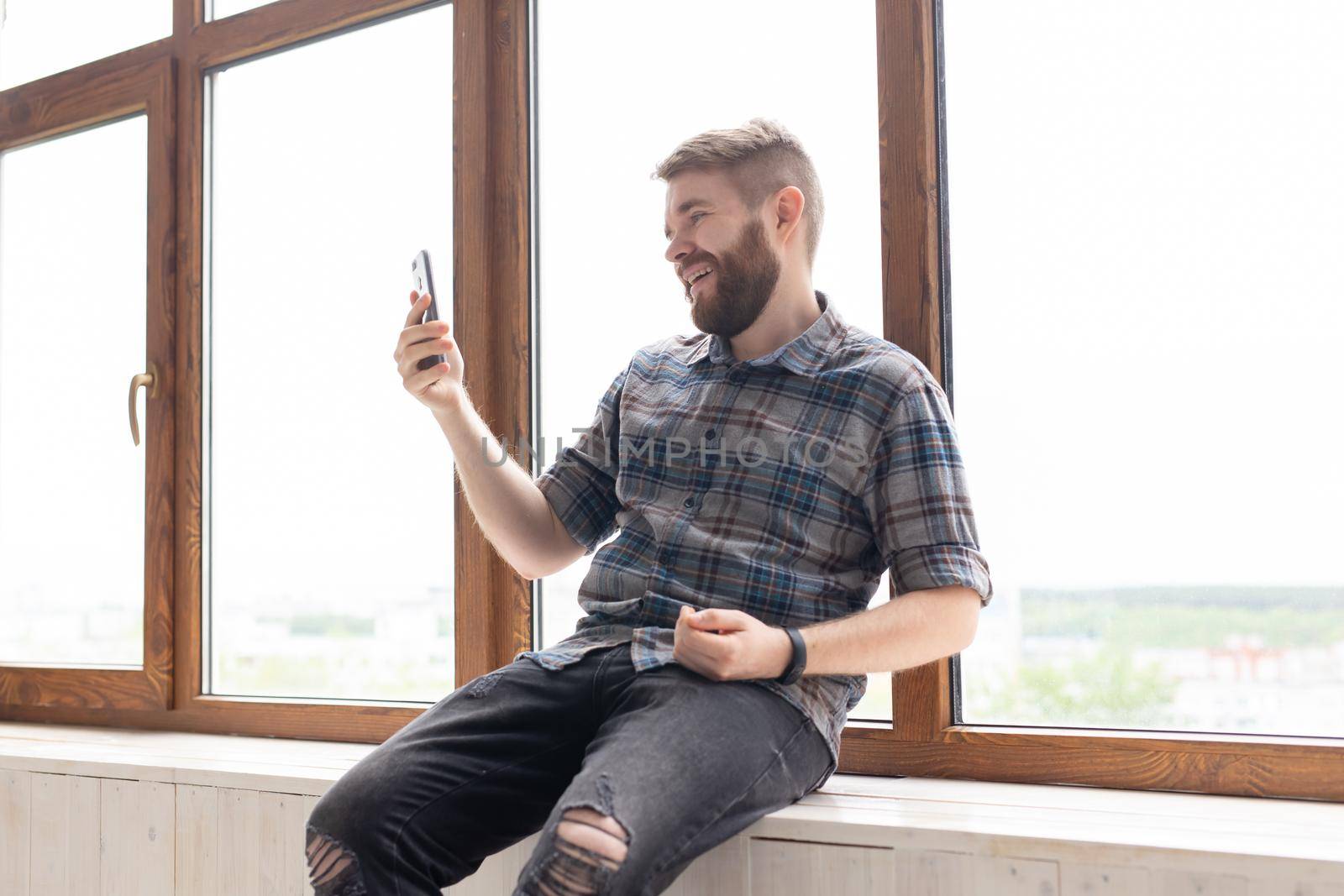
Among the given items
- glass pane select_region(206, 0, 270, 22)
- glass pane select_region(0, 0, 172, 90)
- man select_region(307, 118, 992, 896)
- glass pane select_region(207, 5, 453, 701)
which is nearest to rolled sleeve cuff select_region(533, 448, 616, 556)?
man select_region(307, 118, 992, 896)

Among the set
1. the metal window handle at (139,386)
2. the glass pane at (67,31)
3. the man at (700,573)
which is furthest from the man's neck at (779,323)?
the glass pane at (67,31)

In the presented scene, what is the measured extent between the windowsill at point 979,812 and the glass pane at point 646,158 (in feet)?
0.83

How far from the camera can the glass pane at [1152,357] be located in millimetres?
1429

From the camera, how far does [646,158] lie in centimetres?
191

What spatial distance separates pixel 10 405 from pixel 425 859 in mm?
1858

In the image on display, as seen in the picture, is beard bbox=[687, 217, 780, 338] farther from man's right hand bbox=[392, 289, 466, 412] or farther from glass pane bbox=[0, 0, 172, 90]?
glass pane bbox=[0, 0, 172, 90]

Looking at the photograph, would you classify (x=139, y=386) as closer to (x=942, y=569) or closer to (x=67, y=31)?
(x=67, y=31)

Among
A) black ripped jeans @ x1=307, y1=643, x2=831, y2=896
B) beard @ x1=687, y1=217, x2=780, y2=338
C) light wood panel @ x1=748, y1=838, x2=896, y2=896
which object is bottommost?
light wood panel @ x1=748, y1=838, x2=896, y2=896

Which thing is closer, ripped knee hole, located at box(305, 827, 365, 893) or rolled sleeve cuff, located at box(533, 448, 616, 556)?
ripped knee hole, located at box(305, 827, 365, 893)

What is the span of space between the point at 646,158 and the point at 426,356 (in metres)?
0.60

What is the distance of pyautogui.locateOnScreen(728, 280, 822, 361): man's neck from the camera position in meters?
1.56

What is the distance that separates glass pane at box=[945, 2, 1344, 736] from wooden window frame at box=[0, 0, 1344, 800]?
48mm

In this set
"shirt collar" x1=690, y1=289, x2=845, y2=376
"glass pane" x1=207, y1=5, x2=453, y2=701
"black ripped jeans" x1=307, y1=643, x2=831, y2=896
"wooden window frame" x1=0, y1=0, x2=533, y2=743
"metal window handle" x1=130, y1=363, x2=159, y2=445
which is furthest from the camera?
"metal window handle" x1=130, y1=363, x2=159, y2=445

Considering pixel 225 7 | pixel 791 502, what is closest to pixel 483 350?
pixel 791 502
